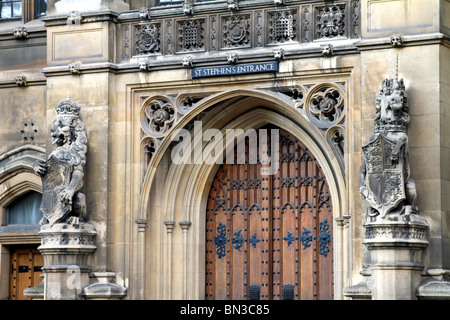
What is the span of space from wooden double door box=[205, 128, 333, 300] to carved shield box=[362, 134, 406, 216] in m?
2.06

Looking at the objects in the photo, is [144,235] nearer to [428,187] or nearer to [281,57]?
[281,57]

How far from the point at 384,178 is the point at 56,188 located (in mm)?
5137

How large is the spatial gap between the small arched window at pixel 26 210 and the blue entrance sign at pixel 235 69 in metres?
3.91

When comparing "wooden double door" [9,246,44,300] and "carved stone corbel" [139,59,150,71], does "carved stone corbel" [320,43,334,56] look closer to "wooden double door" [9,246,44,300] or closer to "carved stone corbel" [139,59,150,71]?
"carved stone corbel" [139,59,150,71]

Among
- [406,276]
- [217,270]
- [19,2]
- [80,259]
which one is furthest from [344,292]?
[19,2]

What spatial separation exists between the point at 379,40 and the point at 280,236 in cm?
364

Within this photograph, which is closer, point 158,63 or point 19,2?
point 158,63

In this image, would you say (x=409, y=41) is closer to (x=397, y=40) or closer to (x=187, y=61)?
(x=397, y=40)

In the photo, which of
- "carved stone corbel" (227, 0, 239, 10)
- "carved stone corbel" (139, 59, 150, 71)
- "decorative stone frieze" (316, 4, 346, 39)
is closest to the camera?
"decorative stone frieze" (316, 4, 346, 39)

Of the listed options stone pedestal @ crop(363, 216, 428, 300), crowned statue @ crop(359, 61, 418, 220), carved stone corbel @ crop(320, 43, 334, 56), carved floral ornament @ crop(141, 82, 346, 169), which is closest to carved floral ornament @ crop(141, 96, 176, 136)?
carved floral ornament @ crop(141, 82, 346, 169)

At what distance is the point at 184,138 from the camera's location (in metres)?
19.6

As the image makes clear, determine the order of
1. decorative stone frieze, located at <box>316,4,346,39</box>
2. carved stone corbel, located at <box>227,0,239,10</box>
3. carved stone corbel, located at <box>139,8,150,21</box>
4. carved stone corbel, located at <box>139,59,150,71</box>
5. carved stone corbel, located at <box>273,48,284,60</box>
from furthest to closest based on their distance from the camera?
carved stone corbel, located at <box>139,8,150,21</box>, carved stone corbel, located at <box>139,59,150,71</box>, carved stone corbel, located at <box>227,0,239,10</box>, carved stone corbel, located at <box>273,48,284,60</box>, decorative stone frieze, located at <box>316,4,346,39</box>

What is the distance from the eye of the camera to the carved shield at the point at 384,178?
16.8 meters

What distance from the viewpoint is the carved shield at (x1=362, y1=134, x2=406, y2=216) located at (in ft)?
55.2
